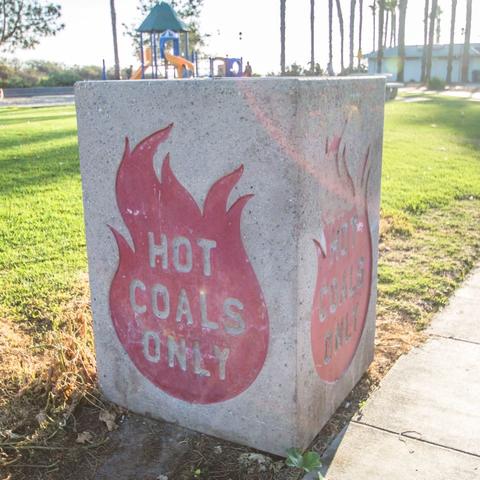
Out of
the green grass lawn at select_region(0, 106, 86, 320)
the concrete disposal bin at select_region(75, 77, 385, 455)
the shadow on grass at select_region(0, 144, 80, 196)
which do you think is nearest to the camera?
the concrete disposal bin at select_region(75, 77, 385, 455)

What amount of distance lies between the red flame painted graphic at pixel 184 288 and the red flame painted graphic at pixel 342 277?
1.01ft

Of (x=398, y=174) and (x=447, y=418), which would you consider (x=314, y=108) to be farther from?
(x=398, y=174)

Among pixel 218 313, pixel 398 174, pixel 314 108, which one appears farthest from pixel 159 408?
pixel 398 174

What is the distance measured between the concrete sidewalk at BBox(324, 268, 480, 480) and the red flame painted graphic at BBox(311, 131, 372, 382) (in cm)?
30

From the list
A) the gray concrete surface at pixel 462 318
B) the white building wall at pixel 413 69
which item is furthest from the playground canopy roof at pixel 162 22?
the white building wall at pixel 413 69

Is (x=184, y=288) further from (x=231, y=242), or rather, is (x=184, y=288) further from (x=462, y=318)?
(x=462, y=318)

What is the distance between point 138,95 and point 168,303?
920mm

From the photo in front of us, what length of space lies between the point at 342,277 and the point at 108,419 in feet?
4.37

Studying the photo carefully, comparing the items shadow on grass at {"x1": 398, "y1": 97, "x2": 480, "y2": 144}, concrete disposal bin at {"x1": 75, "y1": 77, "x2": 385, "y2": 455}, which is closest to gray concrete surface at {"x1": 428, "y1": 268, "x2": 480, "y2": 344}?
concrete disposal bin at {"x1": 75, "y1": 77, "x2": 385, "y2": 455}

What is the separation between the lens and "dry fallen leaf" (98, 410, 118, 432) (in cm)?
301

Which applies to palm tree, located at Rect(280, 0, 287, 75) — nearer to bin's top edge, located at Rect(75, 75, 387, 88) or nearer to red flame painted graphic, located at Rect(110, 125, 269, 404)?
bin's top edge, located at Rect(75, 75, 387, 88)

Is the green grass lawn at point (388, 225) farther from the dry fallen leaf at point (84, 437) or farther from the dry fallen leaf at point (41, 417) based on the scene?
the dry fallen leaf at point (84, 437)

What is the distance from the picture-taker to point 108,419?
120 inches

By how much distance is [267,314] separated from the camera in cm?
256
